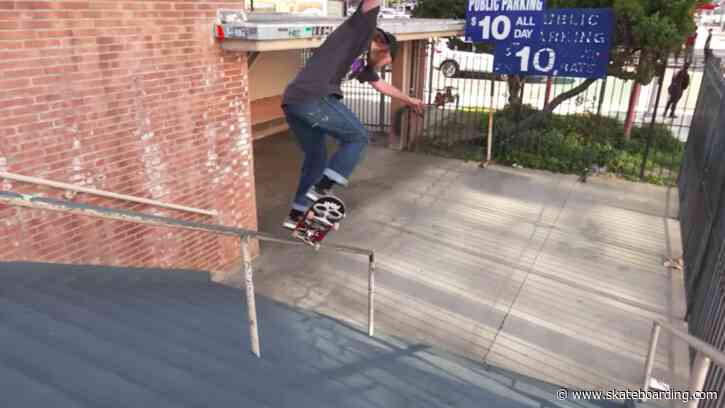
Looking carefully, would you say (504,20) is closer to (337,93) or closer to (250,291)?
(337,93)

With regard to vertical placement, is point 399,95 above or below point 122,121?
above

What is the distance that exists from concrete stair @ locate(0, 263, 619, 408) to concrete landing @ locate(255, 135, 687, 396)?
86 centimetres

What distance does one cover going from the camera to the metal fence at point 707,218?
4.37 metres

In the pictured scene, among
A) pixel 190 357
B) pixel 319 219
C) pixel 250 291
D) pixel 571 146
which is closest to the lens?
pixel 190 357

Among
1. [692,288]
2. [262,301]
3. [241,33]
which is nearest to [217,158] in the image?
[241,33]

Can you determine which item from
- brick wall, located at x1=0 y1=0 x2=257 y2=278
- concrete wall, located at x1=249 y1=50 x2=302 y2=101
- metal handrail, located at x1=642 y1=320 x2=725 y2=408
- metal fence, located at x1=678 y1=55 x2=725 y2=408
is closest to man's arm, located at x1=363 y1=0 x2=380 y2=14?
brick wall, located at x1=0 y1=0 x2=257 y2=278

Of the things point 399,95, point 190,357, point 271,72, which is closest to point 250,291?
point 190,357

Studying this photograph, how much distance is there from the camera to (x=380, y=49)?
3.88 m

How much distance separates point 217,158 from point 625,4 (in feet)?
25.3

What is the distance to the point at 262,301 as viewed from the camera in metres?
4.87

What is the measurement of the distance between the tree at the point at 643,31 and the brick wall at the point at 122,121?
7283 mm

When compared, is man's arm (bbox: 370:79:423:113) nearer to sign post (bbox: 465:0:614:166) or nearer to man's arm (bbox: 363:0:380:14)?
man's arm (bbox: 363:0:380:14)

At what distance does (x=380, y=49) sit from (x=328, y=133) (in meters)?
0.71

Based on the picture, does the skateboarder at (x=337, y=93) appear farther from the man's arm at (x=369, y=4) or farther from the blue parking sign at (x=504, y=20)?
the blue parking sign at (x=504, y=20)
